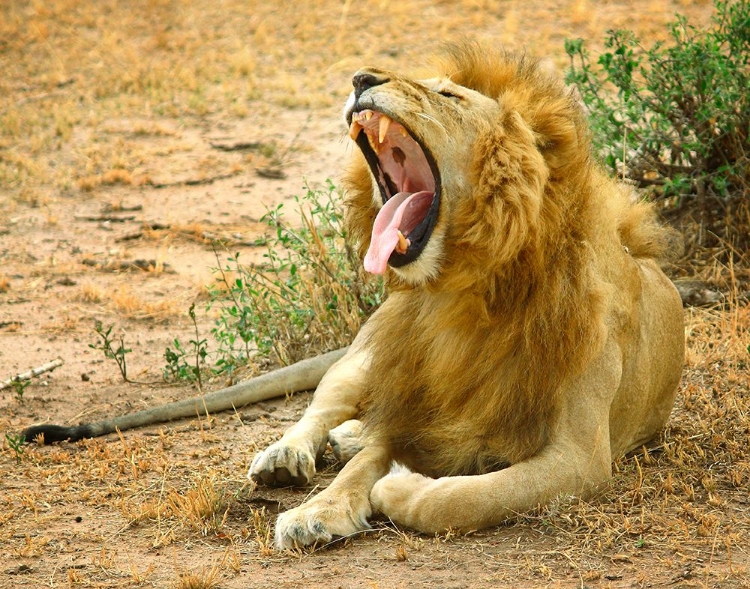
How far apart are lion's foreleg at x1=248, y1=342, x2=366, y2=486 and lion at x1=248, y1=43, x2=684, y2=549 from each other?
0.34 meters

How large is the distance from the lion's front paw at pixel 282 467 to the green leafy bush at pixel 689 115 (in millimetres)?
2823

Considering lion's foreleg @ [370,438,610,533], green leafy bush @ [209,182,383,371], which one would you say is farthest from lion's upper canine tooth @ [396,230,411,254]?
green leafy bush @ [209,182,383,371]

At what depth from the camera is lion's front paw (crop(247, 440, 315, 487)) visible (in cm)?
436

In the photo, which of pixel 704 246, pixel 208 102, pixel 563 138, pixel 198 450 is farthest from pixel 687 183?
pixel 208 102

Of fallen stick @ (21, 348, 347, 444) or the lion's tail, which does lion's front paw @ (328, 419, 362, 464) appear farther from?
the lion's tail

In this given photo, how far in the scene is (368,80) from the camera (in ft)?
12.4

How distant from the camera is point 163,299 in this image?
25.0 ft

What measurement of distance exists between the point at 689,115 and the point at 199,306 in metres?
3.41

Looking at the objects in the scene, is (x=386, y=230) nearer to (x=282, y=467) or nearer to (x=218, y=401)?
(x=282, y=467)

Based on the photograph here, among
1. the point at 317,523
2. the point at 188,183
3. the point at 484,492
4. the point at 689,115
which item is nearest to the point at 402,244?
the point at 484,492

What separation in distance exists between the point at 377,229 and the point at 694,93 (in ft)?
10.5

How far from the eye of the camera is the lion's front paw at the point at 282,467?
4.36 m

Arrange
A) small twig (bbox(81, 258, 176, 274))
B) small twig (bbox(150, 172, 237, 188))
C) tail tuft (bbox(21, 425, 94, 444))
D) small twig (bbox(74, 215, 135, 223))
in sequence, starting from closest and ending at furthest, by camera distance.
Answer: tail tuft (bbox(21, 425, 94, 444)) < small twig (bbox(81, 258, 176, 274)) < small twig (bbox(74, 215, 135, 223)) < small twig (bbox(150, 172, 237, 188))

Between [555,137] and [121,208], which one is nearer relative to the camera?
[555,137]
